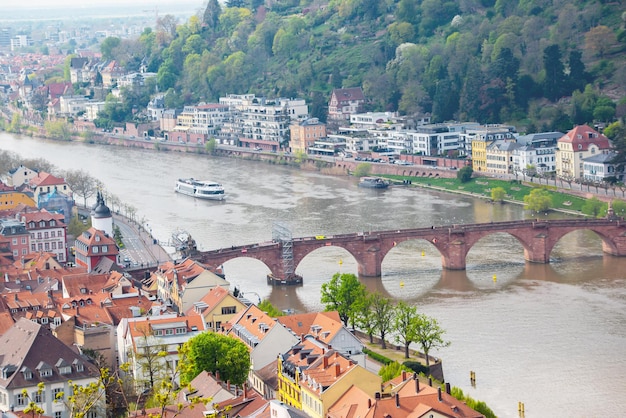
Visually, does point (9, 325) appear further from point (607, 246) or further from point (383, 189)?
point (383, 189)

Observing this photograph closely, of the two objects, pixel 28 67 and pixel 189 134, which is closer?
pixel 189 134

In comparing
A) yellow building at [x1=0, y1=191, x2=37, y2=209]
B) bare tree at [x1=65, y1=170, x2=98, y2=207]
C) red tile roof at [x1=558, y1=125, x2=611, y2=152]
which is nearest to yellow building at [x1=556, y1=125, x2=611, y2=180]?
red tile roof at [x1=558, y1=125, x2=611, y2=152]

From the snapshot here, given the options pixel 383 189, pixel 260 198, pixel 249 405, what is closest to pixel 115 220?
pixel 260 198

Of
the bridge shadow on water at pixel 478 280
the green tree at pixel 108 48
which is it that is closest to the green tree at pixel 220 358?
the bridge shadow on water at pixel 478 280

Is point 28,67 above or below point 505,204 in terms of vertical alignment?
above

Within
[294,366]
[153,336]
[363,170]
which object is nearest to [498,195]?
[363,170]

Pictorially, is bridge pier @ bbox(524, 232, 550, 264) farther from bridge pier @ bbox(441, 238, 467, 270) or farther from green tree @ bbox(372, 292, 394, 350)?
green tree @ bbox(372, 292, 394, 350)

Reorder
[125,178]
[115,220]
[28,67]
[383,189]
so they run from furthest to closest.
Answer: [28,67] → [125,178] → [383,189] → [115,220]
